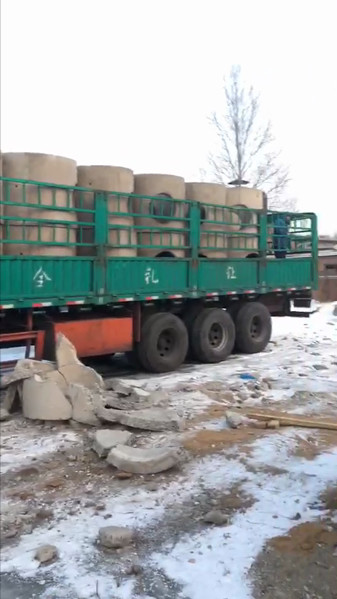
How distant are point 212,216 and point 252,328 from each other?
2700mm

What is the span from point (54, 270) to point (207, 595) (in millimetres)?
5700

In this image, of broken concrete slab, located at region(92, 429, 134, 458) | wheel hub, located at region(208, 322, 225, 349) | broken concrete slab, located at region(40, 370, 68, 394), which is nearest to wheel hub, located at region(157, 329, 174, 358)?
wheel hub, located at region(208, 322, 225, 349)

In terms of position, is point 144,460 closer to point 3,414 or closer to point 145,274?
point 3,414

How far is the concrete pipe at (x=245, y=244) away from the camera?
455 inches

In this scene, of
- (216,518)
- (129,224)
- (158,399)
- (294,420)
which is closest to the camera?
(216,518)

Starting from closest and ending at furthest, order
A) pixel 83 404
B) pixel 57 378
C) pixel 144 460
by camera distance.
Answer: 1. pixel 144 460
2. pixel 83 404
3. pixel 57 378

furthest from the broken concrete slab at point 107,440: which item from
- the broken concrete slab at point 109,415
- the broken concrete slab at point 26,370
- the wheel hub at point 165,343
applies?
the wheel hub at point 165,343

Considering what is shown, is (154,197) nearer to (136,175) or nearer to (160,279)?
(136,175)

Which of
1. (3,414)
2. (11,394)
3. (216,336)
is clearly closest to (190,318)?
(216,336)

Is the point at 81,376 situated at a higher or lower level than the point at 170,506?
higher

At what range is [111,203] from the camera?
361 inches

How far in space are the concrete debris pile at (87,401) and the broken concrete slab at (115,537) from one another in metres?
1.39

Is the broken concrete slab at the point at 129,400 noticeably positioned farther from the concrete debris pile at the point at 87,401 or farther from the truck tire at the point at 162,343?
the truck tire at the point at 162,343

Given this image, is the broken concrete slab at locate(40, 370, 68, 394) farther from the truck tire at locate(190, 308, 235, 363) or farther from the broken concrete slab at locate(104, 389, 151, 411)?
the truck tire at locate(190, 308, 235, 363)
